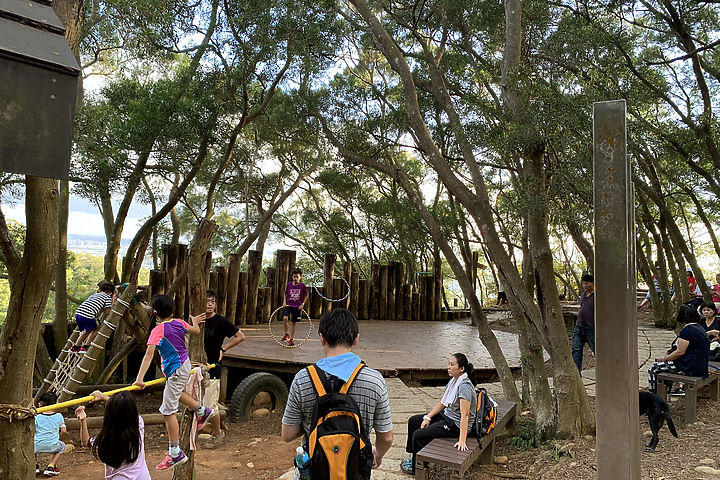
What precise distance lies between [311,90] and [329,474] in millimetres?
7967

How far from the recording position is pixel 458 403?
4.10 m

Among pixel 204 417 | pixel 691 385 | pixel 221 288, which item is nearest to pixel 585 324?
pixel 691 385

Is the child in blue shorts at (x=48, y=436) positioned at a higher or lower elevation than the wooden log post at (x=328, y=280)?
lower

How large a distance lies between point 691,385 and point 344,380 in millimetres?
4484

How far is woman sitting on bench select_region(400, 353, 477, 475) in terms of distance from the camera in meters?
3.92

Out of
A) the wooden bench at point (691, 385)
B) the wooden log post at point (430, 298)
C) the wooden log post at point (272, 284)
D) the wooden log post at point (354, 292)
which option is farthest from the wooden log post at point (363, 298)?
the wooden bench at point (691, 385)

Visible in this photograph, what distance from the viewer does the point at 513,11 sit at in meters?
5.50

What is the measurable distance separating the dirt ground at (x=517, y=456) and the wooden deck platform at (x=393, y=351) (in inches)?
52.3

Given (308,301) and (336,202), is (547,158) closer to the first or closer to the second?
(308,301)

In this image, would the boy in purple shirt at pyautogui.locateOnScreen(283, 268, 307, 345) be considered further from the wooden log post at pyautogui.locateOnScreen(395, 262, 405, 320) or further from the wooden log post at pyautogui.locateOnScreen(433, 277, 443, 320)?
the wooden log post at pyautogui.locateOnScreen(433, 277, 443, 320)

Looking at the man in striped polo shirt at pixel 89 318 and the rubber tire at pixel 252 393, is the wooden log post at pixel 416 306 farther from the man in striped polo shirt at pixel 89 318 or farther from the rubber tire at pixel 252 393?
the man in striped polo shirt at pixel 89 318

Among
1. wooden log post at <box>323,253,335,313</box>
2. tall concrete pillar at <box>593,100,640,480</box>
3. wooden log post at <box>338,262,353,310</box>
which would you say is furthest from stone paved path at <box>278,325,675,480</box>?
wooden log post at <box>338,262,353,310</box>

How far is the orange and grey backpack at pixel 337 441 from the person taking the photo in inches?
82.0

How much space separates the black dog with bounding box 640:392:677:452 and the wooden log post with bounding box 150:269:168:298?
24.2ft
